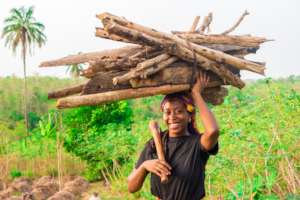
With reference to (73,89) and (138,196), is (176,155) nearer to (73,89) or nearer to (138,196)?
(73,89)

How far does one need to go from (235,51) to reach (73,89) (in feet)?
4.22

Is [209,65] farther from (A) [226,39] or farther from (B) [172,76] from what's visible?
(A) [226,39]

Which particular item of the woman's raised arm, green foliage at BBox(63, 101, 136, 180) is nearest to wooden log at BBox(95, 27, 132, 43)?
the woman's raised arm

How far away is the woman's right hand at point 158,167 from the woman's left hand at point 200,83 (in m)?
0.49

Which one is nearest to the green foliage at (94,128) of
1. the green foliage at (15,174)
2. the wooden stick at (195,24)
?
the green foliage at (15,174)

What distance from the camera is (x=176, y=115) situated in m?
3.24

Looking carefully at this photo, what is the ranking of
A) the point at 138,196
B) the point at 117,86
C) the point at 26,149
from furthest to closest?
1. the point at 26,149
2. the point at 138,196
3. the point at 117,86

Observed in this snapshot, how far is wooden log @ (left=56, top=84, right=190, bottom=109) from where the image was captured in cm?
307

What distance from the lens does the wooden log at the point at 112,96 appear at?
10.1 feet

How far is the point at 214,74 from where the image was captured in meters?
3.49

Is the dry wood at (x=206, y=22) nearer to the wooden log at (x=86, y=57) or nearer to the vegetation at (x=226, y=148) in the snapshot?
the wooden log at (x=86, y=57)

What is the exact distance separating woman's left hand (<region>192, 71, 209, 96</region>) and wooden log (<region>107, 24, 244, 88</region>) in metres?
0.07

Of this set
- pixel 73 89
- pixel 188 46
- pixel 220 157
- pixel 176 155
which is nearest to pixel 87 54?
pixel 73 89

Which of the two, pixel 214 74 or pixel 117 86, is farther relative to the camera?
pixel 214 74
